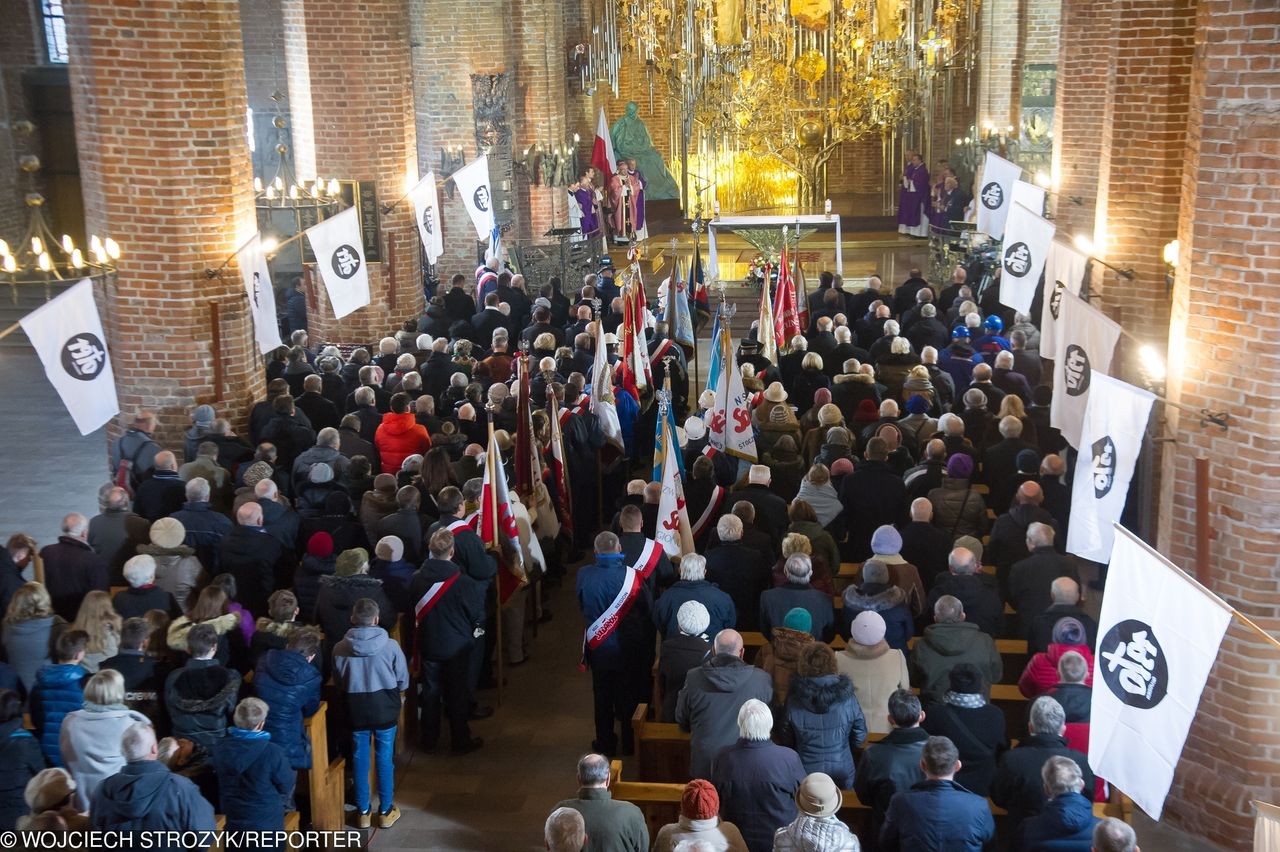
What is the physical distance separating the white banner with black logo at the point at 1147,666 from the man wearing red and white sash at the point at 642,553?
3.58 metres

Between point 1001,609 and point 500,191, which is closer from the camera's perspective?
point 1001,609

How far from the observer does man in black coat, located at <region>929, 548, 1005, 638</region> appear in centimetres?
961

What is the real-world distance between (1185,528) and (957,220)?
16926 mm

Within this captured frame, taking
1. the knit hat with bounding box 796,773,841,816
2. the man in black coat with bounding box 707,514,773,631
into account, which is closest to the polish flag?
the man in black coat with bounding box 707,514,773,631

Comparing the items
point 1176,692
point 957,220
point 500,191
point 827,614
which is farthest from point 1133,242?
point 500,191

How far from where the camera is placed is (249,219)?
45.2 feet

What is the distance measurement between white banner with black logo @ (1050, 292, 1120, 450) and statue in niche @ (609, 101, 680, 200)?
65.0 ft

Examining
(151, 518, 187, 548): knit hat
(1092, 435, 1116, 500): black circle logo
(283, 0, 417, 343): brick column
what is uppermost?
(283, 0, 417, 343): brick column

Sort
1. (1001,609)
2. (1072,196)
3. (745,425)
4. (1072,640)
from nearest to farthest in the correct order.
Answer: (1072,640), (1001,609), (745,425), (1072,196)

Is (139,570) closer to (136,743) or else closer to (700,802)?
(136,743)

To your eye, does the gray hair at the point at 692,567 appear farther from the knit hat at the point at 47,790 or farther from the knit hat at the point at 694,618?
the knit hat at the point at 47,790

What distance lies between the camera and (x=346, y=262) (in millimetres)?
15078

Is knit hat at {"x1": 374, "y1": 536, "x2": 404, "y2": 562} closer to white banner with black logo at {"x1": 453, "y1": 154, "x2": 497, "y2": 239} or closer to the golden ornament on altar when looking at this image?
white banner with black logo at {"x1": 453, "y1": 154, "x2": 497, "y2": 239}

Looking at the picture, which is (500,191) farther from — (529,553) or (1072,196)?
(529,553)
